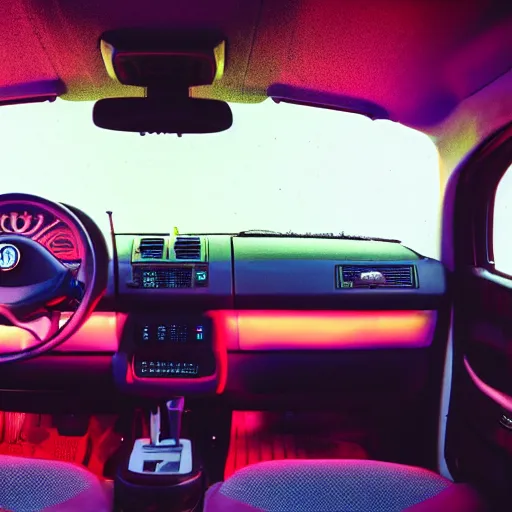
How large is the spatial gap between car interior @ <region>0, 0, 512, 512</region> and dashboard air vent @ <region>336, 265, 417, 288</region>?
0.03ft

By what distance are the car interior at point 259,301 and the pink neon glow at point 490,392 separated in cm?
2

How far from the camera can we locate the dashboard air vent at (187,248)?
3205 millimetres

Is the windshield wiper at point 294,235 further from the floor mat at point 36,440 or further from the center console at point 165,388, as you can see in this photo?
the floor mat at point 36,440

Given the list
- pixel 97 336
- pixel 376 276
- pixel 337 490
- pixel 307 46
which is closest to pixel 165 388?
pixel 97 336

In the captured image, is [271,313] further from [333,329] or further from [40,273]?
[40,273]

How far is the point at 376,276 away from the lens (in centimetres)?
334

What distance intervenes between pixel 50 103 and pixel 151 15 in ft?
3.81

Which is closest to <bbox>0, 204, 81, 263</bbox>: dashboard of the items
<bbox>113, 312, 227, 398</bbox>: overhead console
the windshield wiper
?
<bbox>113, 312, 227, 398</bbox>: overhead console

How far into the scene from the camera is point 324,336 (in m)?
3.38

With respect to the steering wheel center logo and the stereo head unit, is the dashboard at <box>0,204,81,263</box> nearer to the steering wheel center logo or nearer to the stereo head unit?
the steering wheel center logo

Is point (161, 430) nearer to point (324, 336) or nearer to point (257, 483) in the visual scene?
point (257, 483)

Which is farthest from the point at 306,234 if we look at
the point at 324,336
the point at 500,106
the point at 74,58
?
the point at 74,58

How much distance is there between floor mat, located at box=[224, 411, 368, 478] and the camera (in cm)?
365

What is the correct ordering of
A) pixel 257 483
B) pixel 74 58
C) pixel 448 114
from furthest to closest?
pixel 448 114 < pixel 74 58 < pixel 257 483
